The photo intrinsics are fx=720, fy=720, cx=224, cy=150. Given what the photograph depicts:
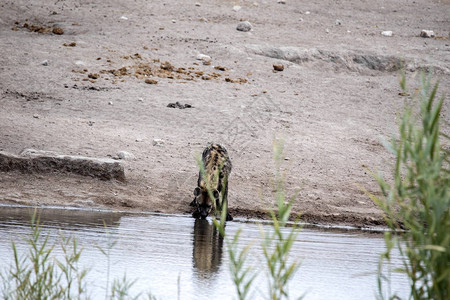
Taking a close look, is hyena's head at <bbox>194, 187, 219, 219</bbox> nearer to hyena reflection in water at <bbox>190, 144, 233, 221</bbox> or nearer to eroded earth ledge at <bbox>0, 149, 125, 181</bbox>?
hyena reflection in water at <bbox>190, 144, 233, 221</bbox>

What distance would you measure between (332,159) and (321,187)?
1.48 m

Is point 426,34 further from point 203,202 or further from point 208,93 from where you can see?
point 203,202

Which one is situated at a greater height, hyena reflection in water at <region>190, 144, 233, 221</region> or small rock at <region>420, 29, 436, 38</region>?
small rock at <region>420, 29, 436, 38</region>

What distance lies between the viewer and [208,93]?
46.4 ft

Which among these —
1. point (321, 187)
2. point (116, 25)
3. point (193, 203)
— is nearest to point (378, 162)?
point (321, 187)

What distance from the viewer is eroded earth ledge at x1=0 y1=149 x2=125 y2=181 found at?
920cm

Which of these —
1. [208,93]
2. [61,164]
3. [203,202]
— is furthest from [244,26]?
[203,202]

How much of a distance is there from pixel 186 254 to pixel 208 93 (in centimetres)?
845

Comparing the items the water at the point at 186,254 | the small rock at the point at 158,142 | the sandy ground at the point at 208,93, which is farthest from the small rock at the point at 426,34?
the water at the point at 186,254

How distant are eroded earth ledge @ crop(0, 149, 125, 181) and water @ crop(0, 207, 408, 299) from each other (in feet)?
4.01

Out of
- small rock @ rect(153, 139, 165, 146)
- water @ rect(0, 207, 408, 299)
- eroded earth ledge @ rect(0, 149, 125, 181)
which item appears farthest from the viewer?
small rock @ rect(153, 139, 165, 146)

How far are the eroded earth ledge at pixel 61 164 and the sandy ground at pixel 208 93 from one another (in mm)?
155

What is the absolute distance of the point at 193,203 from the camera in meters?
8.62

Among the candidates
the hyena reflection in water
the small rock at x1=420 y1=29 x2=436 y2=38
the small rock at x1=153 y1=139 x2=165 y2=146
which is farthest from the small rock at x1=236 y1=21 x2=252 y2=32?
the hyena reflection in water
